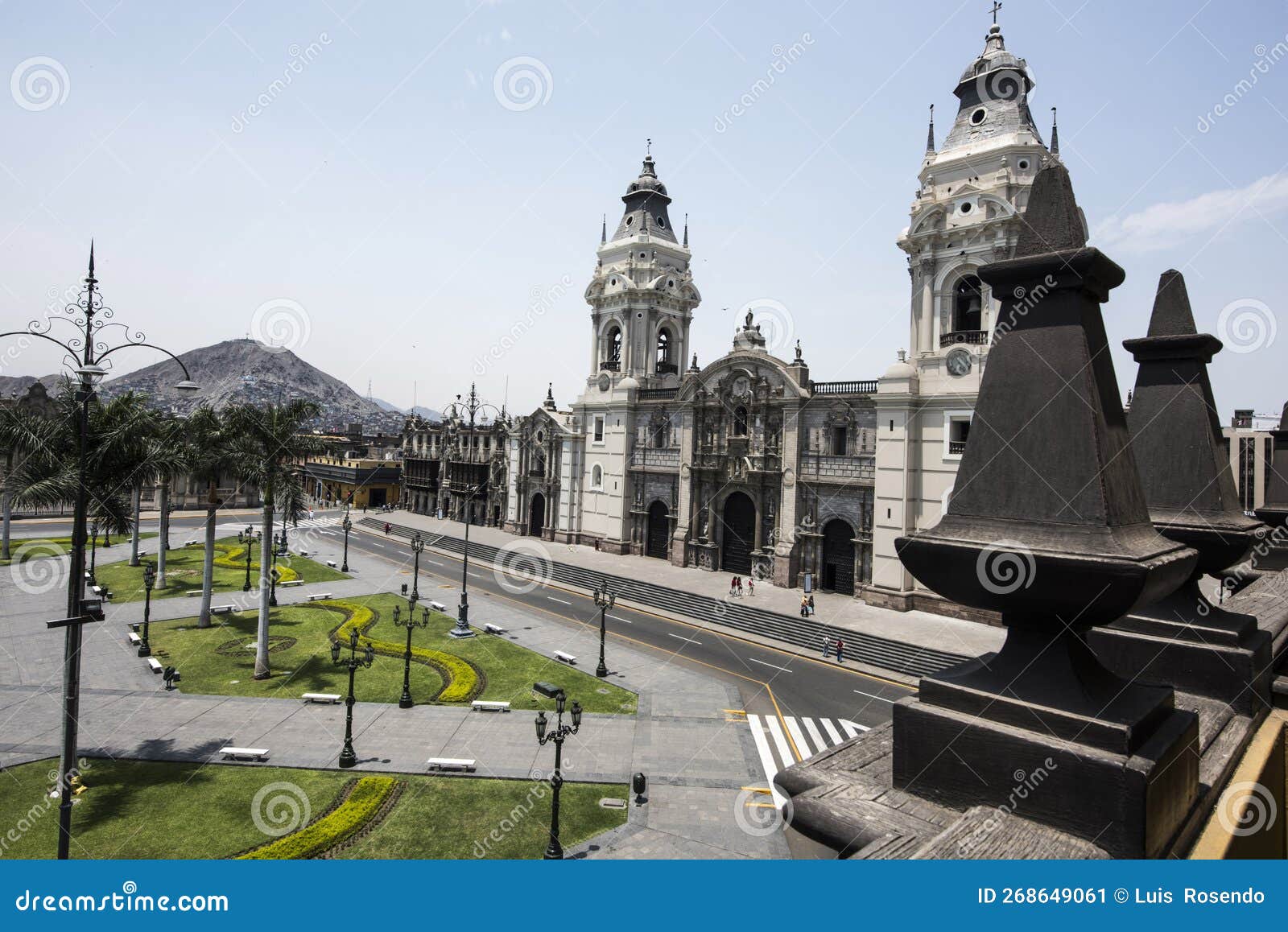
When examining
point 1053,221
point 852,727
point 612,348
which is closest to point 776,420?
point 612,348

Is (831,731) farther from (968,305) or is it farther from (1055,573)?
(968,305)

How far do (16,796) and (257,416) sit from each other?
13843mm

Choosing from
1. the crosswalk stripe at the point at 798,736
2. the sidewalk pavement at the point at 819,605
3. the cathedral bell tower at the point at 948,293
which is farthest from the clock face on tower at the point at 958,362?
the crosswalk stripe at the point at 798,736

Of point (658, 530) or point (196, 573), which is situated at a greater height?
point (658, 530)

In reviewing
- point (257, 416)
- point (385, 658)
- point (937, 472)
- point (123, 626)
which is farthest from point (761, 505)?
point (123, 626)

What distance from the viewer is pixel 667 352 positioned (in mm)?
53125

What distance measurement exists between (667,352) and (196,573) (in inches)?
1397

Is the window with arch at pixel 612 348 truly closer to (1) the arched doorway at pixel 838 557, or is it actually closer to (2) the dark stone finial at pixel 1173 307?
(1) the arched doorway at pixel 838 557

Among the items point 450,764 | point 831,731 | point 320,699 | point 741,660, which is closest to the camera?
point 450,764

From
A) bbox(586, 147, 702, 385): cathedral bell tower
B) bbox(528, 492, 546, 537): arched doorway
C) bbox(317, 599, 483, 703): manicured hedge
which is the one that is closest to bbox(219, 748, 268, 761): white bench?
bbox(317, 599, 483, 703): manicured hedge

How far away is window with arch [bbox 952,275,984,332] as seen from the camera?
32.6 metres

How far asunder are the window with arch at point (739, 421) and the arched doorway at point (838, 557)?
857cm

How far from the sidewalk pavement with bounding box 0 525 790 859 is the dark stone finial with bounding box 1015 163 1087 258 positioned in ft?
44.3

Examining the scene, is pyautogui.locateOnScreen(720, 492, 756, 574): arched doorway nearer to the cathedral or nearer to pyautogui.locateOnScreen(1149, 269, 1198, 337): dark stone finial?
the cathedral
